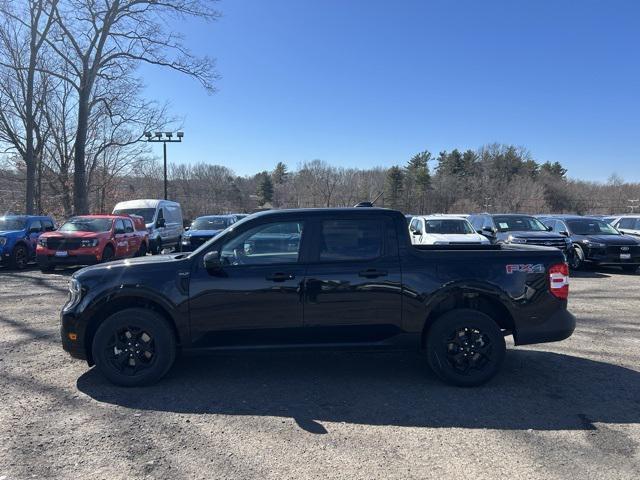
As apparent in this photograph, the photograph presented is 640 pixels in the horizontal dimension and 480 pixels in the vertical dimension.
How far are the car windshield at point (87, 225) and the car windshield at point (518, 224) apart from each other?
1286cm

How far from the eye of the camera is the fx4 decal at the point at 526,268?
4863mm

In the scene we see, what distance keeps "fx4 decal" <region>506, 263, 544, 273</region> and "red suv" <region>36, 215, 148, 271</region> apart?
40.0ft

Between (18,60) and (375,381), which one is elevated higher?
(18,60)

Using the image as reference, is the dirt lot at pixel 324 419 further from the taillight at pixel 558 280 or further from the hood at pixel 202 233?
the hood at pixel 202 233

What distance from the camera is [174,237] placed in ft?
73.3

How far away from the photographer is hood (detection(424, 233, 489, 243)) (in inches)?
551

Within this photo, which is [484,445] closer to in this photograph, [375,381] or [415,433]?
[415,433]

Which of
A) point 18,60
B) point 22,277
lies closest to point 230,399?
point 22,277

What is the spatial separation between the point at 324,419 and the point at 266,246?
184 centimetres

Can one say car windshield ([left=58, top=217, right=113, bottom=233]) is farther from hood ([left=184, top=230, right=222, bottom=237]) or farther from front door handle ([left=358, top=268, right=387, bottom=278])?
front door handle ([left=358, top=268, right=387, bottom=278])

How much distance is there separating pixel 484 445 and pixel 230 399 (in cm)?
229

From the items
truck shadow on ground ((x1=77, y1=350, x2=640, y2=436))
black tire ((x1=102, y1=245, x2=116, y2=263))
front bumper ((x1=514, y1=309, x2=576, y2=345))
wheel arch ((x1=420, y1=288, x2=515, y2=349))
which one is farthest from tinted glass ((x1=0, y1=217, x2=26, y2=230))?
front bumper ((x1=514, y1=309, x2=576, y2=345))

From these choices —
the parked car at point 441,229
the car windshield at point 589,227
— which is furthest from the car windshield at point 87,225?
the car windshield at point 589,227

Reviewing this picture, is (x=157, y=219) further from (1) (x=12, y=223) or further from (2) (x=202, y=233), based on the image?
(1) (x=12, y=223)
